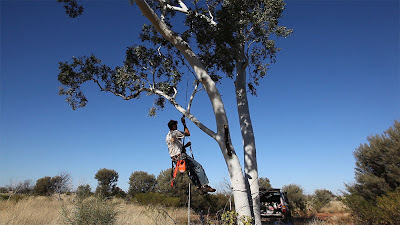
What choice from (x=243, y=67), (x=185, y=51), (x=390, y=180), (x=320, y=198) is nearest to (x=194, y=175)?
(x=185, y=51)

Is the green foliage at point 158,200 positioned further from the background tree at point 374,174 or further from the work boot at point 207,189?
the work boot at point 207,189

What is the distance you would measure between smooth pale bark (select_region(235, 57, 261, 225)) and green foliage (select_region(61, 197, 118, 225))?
449cm

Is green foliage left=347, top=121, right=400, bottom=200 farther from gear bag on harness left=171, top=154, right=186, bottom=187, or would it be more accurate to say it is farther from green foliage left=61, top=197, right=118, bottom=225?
green foliage left=61, top=197, right=118, bottom=225

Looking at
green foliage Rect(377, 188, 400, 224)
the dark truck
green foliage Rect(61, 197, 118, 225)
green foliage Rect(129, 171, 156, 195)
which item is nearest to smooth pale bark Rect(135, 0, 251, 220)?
green foliage Rect(61, 197, 118, 225)

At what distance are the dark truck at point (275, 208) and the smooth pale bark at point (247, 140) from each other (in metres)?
4.52

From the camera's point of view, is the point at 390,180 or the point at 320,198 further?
the point at 320,198

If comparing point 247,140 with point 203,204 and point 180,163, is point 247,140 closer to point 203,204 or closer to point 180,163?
point 180,163

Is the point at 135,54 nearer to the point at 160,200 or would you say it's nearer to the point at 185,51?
the point at 185,51

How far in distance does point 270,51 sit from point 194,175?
4990 mm

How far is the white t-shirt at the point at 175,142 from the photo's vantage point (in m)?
5.89

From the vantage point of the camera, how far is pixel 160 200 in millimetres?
17484

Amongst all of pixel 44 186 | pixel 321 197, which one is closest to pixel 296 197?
pixel 321 197

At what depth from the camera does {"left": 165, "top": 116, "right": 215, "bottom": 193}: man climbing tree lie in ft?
18.9

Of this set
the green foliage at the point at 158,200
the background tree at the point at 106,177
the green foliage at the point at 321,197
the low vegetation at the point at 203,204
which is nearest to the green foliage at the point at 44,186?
the background tree at the point at 106,177
